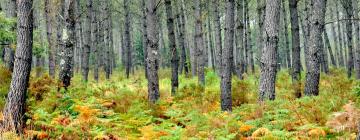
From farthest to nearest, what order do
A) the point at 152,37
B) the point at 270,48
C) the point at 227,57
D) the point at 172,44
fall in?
the point at 172,44, the point at 152,37, the point at 227,57, the point at 270,48

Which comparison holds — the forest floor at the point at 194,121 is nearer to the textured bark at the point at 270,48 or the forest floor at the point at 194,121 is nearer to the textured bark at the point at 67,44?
the textured bark at the point at 270,48

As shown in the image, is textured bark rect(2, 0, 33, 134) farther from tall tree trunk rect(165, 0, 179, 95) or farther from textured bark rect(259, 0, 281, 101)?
tall tree trunk rect(165, 0, 179, 95)

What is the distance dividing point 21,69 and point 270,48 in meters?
5.05

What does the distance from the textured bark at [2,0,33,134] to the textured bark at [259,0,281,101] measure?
484cm

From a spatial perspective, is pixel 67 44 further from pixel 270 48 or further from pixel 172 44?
pixel 270 48

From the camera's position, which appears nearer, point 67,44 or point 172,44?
point 67,44

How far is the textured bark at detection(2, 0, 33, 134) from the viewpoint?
7027mm

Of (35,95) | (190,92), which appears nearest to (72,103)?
(35,95)

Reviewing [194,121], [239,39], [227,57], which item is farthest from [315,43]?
[239,39]

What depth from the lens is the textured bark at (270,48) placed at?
8.97m

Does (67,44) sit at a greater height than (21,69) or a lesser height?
greater

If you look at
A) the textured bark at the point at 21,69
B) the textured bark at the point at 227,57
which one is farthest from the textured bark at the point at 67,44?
the textured bark at the point at 227,57

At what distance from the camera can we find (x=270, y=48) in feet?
29.6

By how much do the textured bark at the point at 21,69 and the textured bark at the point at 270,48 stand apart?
15.9 feet
